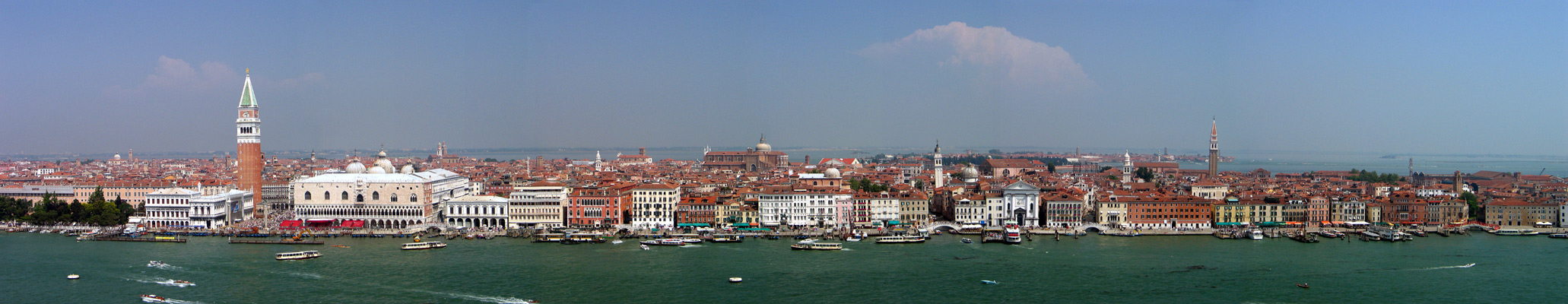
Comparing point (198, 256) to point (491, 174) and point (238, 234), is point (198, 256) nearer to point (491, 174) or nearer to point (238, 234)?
point (238, 234)

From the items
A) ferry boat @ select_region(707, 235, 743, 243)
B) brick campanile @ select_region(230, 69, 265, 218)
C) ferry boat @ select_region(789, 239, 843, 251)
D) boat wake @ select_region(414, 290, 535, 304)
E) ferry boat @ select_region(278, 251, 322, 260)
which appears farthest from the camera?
brick campanile @ select_region(230, 69, 265, 218)

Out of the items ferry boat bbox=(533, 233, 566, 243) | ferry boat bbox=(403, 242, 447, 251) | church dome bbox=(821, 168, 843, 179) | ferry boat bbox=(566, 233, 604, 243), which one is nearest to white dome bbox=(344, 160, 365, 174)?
ferry boat bbox=(403, 242, 447, 251)

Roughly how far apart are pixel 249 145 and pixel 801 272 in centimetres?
1686

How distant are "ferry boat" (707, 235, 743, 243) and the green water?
24 centimetres

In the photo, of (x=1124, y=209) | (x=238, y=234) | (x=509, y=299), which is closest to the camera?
(x=509, y=299)

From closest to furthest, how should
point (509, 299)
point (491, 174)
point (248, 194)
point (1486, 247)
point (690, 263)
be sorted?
1. point (509, 299)
2. point (690, 263)
3. point (1486, 247)
4. point (248, 194)
5. point (491, 174)

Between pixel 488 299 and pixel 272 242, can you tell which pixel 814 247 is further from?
pixel 272 242

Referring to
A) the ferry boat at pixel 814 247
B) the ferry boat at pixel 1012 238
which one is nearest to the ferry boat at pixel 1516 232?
the ferry boat at pixel 1012 238

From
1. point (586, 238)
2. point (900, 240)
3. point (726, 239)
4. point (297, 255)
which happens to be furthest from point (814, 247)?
point (297, 255)

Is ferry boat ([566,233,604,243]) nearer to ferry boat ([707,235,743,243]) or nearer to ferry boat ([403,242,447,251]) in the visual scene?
ferry boat ([707,235,743,243])

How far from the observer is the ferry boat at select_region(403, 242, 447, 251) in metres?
19.9

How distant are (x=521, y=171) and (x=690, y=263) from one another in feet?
90.1

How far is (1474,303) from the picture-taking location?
14445 millimetres

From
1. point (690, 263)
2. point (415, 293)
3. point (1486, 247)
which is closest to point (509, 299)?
point (415, 293)
